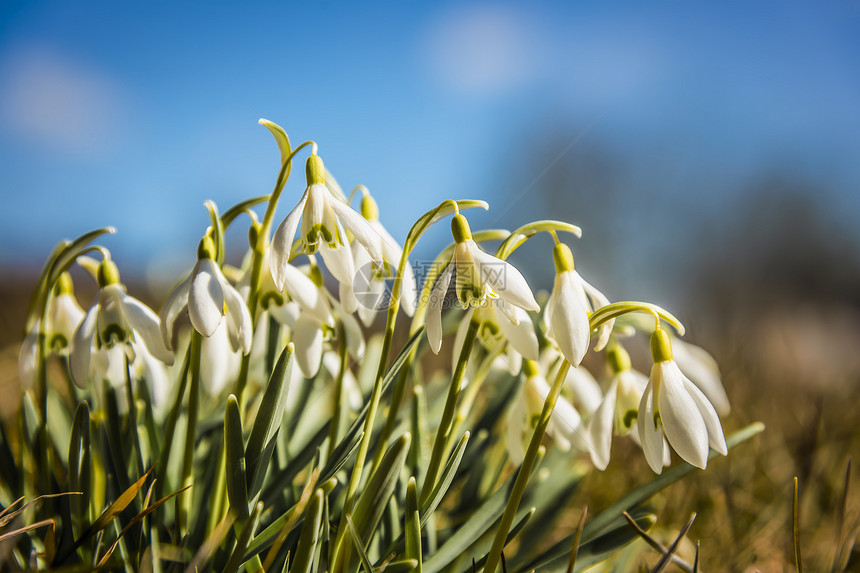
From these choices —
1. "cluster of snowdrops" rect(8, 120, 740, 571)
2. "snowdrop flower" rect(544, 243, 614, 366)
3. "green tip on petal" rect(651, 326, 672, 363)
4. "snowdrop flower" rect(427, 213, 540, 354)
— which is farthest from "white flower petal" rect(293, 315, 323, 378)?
"green tip on petal" rect(651, 326, 672, 363)

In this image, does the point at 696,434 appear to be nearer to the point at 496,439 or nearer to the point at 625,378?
the point at 625,378

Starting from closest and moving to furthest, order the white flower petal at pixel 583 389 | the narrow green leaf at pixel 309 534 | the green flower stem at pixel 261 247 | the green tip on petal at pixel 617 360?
the narrow green leaf at pixel 309 534 < the green flower stem at pixel 261 247 < the green tip on petal at pixel 617 360 < the white flower petal at pixel 583 389

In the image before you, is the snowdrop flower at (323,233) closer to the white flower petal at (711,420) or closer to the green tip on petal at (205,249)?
the green tip on petal at (205,249)

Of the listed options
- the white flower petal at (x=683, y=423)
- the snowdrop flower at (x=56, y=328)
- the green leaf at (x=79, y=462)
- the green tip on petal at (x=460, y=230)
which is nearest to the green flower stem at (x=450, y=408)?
the green tip on petal at (x=460, y=230)

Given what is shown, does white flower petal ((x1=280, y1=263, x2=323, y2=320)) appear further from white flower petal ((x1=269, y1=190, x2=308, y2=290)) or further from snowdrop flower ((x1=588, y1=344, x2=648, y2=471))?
snowdrop flower ((x1=588, y1=344, x2=648, y2=471))

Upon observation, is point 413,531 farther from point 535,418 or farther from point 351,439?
point 535,418

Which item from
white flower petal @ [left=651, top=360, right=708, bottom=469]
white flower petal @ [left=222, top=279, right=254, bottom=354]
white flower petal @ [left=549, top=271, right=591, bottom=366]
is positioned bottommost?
white flower petal @ [left=651, top=360, right=708, bottom=469]
